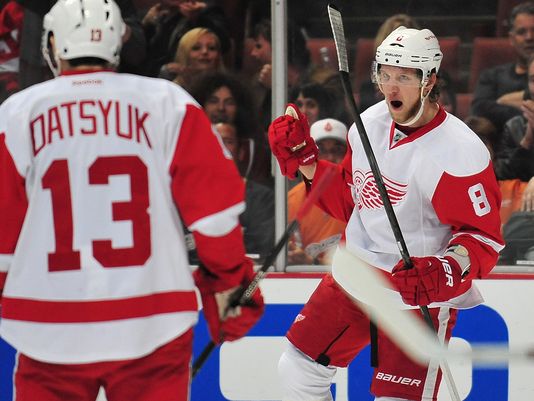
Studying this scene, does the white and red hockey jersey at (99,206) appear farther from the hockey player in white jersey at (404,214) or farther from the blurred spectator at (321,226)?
the blurred spectator at (321,226)

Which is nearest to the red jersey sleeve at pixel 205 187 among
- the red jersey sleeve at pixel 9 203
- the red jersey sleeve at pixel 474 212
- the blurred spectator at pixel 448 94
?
the red jersey sleeve at pixel 9 203

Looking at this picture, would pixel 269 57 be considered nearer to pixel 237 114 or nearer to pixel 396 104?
pixel 237 114

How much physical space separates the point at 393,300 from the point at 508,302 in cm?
78

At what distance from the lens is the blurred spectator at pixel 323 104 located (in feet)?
13.1

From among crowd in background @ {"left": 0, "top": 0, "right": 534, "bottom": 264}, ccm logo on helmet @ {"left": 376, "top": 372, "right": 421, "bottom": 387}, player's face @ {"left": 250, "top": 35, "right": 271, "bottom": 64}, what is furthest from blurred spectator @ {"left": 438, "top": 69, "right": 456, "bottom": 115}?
ccm logo on helmet @ {"left": 376, "top": 372, "right": 421, "bottom": 387}

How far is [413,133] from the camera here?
10.5ft

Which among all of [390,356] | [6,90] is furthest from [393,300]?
[6,90]

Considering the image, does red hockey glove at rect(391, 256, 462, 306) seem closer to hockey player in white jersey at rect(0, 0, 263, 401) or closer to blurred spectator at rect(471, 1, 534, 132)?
hockey player in white jersey at rect(0, 0, 263, 401)

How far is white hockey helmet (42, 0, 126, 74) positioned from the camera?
235 centimetres

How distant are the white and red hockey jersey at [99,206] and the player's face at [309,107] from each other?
1.63m

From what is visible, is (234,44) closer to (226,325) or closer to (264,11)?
(264,11)

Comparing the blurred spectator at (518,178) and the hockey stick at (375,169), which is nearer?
the hockey stick at (375,169)

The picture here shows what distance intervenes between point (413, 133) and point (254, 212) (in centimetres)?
95

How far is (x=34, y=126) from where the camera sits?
7.54 ft
